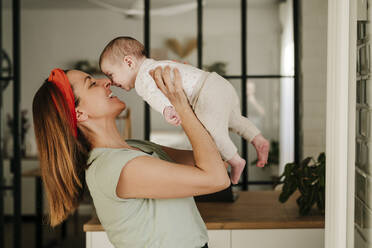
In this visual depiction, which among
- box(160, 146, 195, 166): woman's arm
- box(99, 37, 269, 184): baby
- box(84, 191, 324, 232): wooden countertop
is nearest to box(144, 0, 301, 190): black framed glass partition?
box(84, 191, 324, 232): wooden countertop

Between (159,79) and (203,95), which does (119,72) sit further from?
(203,95)

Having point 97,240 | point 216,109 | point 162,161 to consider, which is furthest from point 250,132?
point 97,240

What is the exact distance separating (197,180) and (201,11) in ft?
7.19

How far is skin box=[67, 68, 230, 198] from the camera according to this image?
3.89 ft

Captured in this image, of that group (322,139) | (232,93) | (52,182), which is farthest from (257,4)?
(52,182)

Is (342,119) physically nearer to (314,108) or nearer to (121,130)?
(314,108)

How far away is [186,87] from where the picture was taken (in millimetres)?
1203

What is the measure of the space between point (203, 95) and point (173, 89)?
0.08 m

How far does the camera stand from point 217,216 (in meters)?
2.20

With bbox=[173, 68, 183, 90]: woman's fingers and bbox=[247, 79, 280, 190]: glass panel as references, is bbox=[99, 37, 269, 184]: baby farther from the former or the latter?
bbox=[247, 79, 280, 190]: glass panel

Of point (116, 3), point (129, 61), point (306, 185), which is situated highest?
point (116, 3)

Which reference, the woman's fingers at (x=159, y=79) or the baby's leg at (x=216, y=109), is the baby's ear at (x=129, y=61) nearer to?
the woman's fingers at (x=159, y=79)

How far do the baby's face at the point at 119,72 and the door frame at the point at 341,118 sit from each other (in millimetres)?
532

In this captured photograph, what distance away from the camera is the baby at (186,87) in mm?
1196
